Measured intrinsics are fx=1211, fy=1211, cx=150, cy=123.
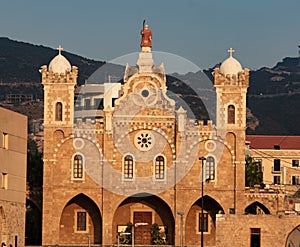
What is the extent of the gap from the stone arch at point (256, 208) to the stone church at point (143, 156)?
0.19 meters

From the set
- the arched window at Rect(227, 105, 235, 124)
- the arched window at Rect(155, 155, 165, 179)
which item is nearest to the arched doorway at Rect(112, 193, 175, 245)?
the arched window at Rect(155, 155, 165, 179)

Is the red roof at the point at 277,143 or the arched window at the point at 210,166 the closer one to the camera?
the arched window at the point at 210,166

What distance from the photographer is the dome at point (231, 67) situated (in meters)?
102

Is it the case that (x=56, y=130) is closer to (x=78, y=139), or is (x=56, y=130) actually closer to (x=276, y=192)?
(x=78, y=139)

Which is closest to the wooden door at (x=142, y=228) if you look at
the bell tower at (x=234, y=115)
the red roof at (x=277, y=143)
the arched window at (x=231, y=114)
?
the bell tower at (x=234, y=115)

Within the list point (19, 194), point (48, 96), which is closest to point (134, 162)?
point (48, 96)

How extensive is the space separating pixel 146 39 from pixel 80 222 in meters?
16.9

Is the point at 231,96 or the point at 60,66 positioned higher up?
the point at 60,66

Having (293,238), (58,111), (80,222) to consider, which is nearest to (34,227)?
(80,222)

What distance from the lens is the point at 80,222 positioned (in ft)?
338

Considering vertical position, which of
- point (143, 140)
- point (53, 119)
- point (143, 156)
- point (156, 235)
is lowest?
point (156, 235)

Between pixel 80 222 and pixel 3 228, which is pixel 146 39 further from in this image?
pixel 3 228

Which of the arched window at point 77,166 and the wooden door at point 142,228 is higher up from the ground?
the arched window at point 77,166

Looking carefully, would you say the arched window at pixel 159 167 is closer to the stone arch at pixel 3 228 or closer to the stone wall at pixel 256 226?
the stone wall at pixel 256 226
